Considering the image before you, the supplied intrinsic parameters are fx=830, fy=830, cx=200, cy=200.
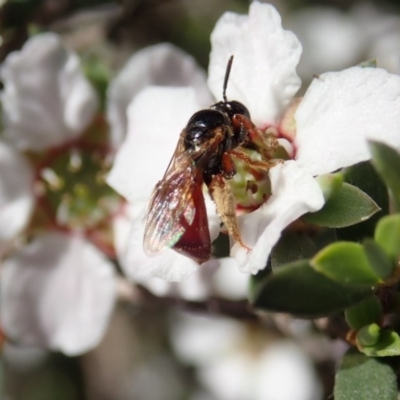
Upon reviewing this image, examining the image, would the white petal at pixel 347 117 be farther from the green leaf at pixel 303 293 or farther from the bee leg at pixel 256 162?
the green leaf at pixel 303 293

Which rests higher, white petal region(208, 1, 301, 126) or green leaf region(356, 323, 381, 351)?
white petal region(208, 1, 301, 126)

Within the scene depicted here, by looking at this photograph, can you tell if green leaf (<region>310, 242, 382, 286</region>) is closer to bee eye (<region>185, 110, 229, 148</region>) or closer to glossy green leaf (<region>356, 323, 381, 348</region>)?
glossy green leaf (<region>356, 323, 381, 348</region>)

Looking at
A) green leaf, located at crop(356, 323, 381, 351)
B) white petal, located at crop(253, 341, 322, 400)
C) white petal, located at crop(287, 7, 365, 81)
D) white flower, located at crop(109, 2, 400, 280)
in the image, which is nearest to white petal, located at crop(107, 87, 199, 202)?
white flower, located at crop(109, 2, 400, 280)

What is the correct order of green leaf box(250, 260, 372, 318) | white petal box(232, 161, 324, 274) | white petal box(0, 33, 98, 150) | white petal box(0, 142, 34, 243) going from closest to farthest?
green leaf box(250, 260, 372, 318) < white petal box(232, 161, 324, 274) < white petal box(0, 33, 98, 150) < white petal box(0, 142, 34, 243)

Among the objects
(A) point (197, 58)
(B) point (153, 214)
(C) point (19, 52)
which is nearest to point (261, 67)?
(B) point (153, 214)

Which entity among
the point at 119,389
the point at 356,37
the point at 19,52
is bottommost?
the point at 119,389

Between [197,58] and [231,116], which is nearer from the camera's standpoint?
[231,116]

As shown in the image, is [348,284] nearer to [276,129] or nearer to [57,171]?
[276,129]
